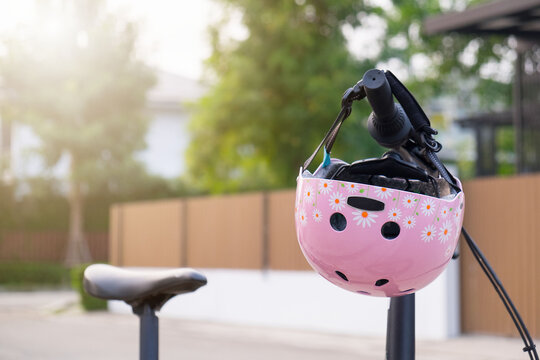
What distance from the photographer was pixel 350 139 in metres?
20.8

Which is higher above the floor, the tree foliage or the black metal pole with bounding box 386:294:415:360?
the tree foliage

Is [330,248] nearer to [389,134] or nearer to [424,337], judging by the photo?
[389,134]

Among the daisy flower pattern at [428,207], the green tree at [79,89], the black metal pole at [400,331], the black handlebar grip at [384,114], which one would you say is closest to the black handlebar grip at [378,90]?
the black handlebar grip at [384,114]

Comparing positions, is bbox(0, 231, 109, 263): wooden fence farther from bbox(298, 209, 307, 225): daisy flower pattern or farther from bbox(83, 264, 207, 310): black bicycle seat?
bbox(298, 209, 307, 225): daisy flower pattern

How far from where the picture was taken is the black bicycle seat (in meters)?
2.69

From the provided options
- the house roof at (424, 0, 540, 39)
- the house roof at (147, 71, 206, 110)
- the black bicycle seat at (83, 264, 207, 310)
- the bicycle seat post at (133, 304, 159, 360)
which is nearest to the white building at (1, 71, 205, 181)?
the house roof at (147, 71, 206, 110)

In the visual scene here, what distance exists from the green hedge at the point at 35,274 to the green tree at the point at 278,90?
21.4 ft

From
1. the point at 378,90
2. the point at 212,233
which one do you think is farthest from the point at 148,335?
the point at 212,233

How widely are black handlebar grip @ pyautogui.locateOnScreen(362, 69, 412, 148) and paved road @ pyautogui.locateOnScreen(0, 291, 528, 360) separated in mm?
7143

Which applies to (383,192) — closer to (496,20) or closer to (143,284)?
(143,284)

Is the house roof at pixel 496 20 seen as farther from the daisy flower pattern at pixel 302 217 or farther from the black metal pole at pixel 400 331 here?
the daisy flower pattern at pixel 302 217

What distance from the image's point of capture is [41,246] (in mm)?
28203

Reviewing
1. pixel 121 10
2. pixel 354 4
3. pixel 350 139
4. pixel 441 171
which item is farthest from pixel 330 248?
pixel 121 10

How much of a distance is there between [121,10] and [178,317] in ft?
52.6
